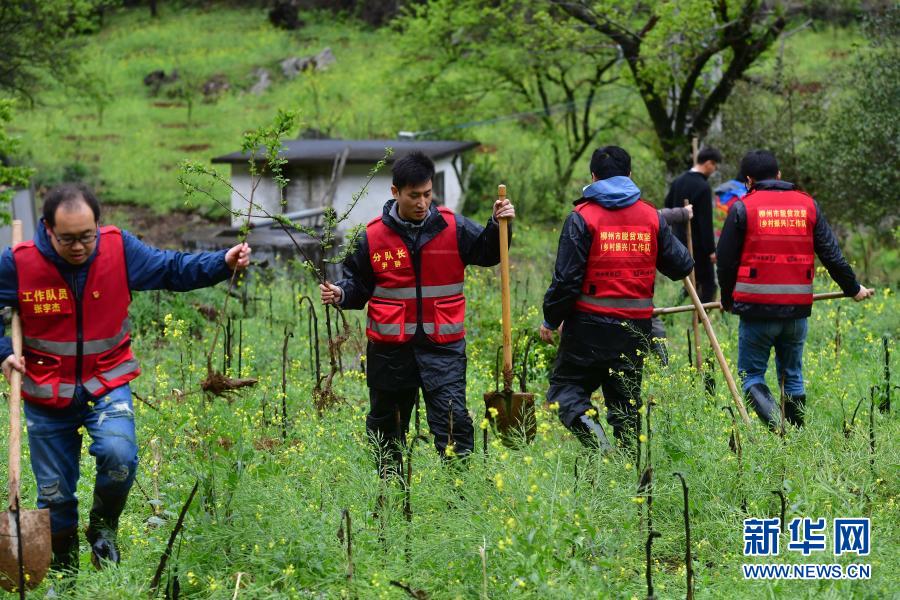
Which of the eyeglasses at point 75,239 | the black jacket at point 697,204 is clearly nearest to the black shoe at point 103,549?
the eyeglasses at point 75,239

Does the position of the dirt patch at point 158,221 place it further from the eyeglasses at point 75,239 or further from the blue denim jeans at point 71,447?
the eyeglasses at point 75,239

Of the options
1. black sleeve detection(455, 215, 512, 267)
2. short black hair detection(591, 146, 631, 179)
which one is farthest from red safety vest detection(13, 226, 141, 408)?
short black hair detection(591, 146, 631, 179)

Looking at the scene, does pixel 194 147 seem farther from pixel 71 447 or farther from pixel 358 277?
pixel 71 447

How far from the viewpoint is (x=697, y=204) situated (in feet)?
31.0

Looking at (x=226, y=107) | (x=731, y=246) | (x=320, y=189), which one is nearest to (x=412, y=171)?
(x=731, y=246)

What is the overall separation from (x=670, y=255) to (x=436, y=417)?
166 centimetres

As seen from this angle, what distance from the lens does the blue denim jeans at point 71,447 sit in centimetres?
462

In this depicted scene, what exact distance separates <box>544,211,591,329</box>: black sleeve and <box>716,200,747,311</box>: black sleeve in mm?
1410

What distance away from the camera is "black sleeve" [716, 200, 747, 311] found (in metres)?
6.57

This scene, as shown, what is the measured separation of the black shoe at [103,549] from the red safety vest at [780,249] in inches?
164

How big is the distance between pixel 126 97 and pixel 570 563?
45.3 meters

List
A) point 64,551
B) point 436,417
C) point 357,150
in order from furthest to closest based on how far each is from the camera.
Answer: point 357,150 → point 436,417 → point 64,551

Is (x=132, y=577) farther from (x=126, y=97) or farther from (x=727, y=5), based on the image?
(x=126, y=97)

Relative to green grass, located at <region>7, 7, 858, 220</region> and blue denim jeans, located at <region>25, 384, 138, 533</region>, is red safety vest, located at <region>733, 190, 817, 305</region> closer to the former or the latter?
blue denim jeans, located at <region>25, 384, 138, 533</region>
